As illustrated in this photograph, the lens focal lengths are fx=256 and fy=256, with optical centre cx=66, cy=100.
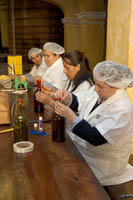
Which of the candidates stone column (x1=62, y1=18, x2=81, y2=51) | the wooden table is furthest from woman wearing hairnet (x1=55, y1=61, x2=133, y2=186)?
stone column (x1=62, y1=18, x2=81, y2=51)

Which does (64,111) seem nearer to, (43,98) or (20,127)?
(20,127)

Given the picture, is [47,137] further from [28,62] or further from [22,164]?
[28,62]

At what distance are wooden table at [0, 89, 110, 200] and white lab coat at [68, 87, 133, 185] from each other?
0.27 m

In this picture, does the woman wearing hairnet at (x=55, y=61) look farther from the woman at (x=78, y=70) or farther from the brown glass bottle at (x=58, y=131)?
the brown glass bottle at (x=58, y=131)

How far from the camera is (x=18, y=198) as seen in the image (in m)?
1.07

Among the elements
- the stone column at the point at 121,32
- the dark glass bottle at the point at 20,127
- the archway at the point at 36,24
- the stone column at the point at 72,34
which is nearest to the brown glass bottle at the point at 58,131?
the dark glass bottle at the point at 20,127

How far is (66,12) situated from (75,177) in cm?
762

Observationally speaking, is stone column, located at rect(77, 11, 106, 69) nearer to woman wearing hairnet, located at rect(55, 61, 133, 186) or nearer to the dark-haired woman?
the dark-haired woman

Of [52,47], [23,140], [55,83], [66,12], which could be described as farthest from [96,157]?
[66,12]

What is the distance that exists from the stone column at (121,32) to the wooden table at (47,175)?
133cm

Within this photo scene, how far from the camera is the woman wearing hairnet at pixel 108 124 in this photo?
1580 mm

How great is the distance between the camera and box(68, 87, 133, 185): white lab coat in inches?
62.1

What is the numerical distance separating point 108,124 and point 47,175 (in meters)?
0.53

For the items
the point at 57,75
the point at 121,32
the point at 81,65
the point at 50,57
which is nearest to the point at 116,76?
the point at 81,65
